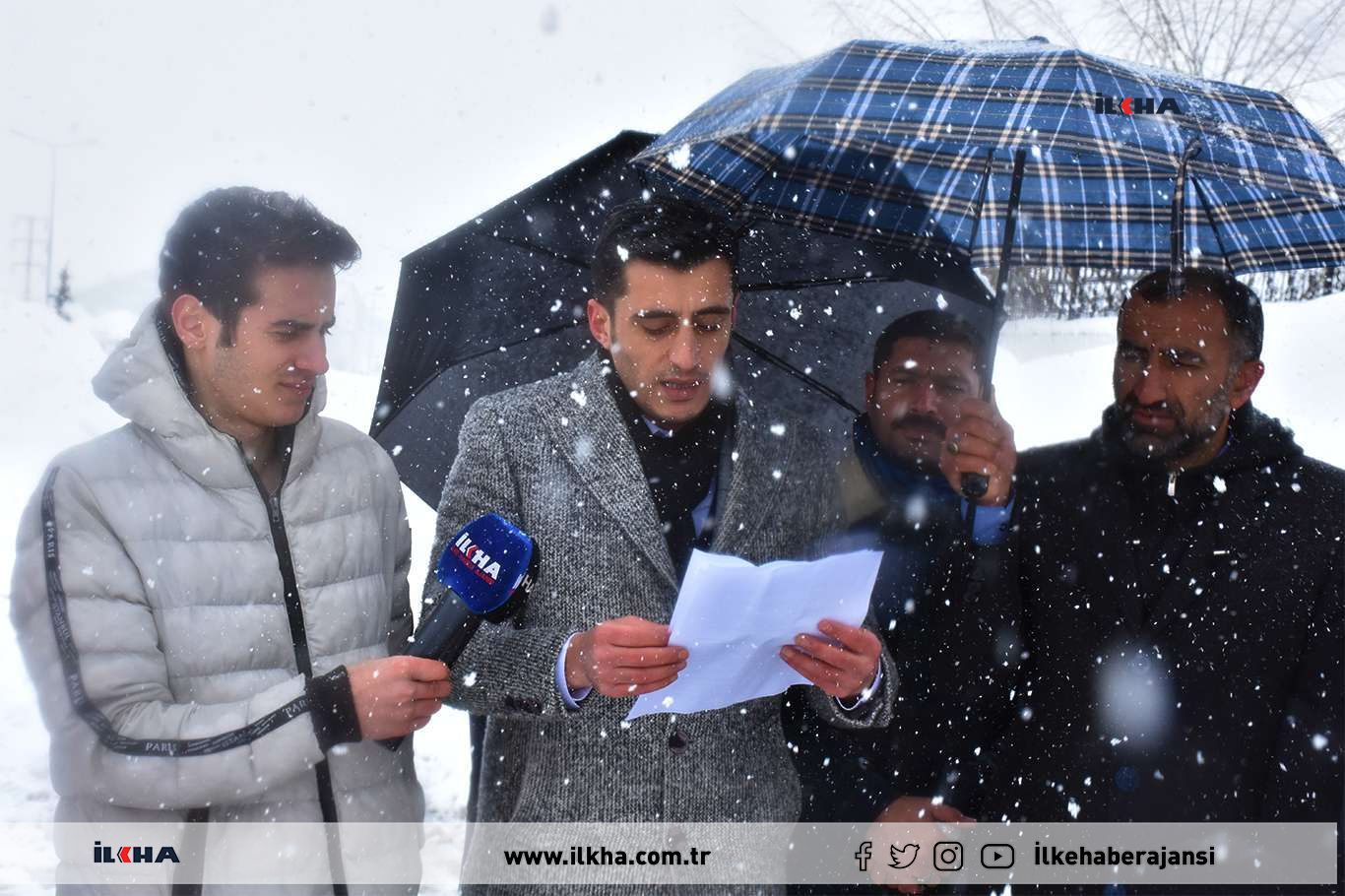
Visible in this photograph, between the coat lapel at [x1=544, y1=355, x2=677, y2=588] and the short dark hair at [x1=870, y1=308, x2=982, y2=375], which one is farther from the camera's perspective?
the short dark hair at [x1=870, y1=308, x2=982, y2=375]

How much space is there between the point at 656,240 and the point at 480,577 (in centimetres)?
97

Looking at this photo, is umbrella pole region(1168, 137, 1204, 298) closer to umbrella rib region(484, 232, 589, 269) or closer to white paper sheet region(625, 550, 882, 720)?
white paper sheet region(625, 550, 882, 720)

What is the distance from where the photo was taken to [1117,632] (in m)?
2.57

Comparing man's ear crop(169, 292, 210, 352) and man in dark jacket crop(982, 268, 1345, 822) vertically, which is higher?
man's ear crop(169, 292, 210, 352)

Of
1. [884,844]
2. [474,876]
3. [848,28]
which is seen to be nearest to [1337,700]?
[884,844]

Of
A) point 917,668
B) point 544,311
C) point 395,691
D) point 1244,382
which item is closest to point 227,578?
point 395,691

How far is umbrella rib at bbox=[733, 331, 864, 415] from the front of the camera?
3197mm

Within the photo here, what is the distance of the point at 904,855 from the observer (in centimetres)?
267

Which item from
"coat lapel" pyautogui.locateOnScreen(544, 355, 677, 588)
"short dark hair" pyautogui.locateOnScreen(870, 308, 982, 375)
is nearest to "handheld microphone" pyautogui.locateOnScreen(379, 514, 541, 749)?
"coat lapel" pyautogui.locateOnScreen(544, 355, 677, 588)

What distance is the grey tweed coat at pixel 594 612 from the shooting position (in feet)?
7.53

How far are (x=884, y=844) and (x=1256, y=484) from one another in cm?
130

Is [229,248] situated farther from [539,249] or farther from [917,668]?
[917,668]

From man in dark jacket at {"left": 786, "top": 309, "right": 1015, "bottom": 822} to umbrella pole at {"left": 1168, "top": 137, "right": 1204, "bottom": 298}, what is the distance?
1.86ft

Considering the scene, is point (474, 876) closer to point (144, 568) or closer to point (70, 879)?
point (70, 879)
